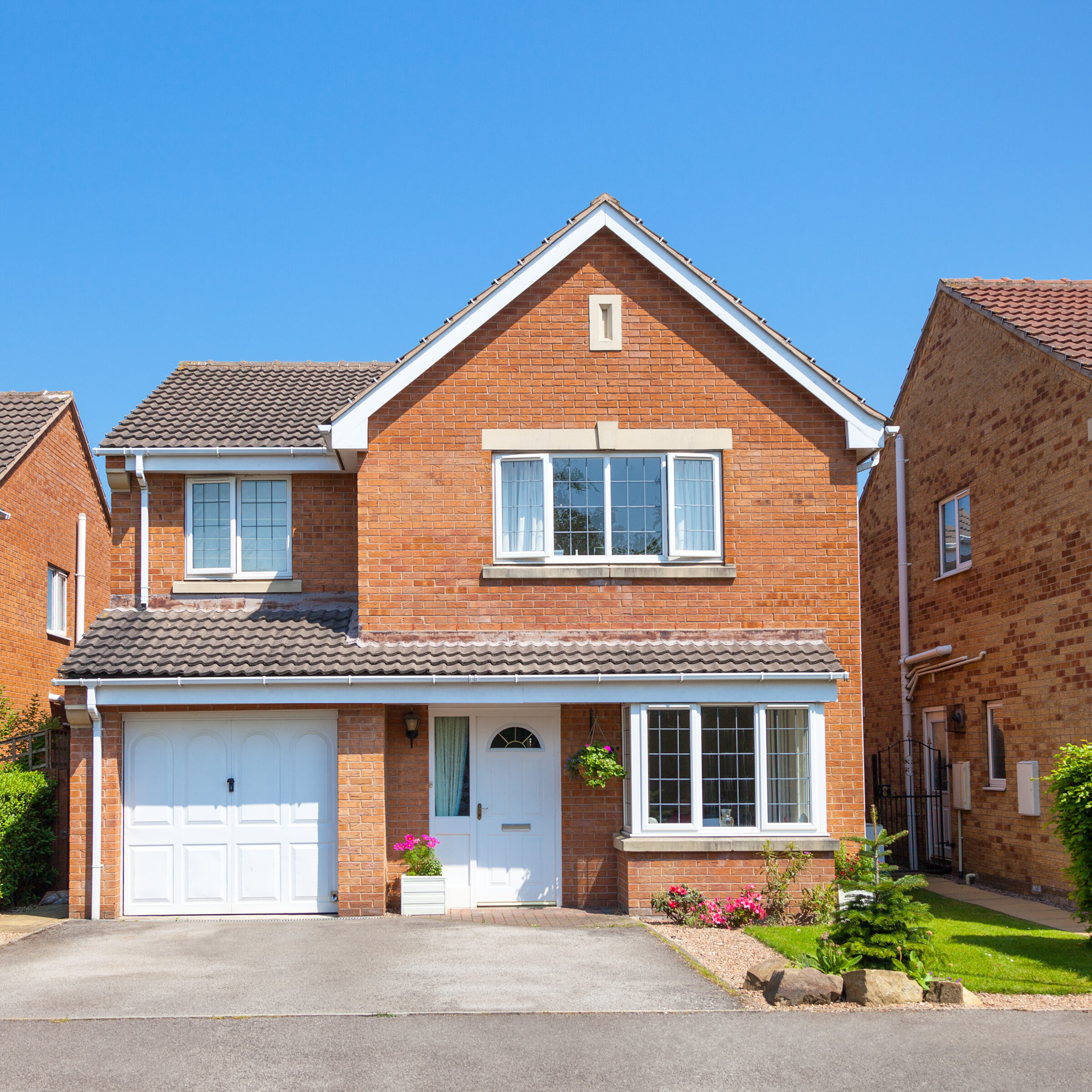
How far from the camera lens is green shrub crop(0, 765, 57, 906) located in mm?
15625

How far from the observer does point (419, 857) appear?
1488cm

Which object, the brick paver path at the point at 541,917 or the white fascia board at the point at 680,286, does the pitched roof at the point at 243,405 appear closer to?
the white fascia board at the point at 680,286

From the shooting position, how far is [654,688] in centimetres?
1480

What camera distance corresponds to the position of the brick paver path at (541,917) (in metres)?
14.1

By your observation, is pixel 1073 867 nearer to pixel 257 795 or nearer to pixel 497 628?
pixel 497 628

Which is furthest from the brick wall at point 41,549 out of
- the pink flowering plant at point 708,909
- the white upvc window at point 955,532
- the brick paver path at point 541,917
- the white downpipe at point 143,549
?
the white upvc window at point 955,532

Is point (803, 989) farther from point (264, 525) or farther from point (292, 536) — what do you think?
point (264, 525)

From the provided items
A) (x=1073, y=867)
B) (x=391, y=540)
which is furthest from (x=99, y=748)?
(x=1073, y=867)

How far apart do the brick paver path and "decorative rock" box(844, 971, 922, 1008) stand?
4.46 meters

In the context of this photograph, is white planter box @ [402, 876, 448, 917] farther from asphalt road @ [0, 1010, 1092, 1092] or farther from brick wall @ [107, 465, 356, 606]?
asphalt road @ [0, 1010, 1092, 1092]

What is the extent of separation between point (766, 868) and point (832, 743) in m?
1.82

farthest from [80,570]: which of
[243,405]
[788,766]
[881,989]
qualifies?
[881,989]

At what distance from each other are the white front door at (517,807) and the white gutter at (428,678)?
47.7 inches

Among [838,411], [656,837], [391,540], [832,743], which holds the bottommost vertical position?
[656,837]
